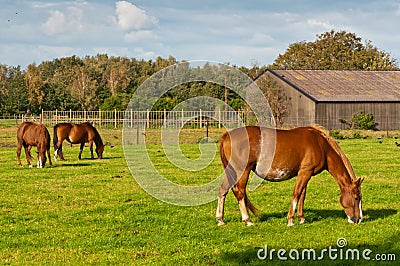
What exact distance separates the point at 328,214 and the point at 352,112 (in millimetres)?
41308

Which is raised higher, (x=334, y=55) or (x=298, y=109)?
(x=334, y=55)

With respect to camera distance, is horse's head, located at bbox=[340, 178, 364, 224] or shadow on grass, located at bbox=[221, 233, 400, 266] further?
horse's head, located at bbox=[340, 178, 364, 224]

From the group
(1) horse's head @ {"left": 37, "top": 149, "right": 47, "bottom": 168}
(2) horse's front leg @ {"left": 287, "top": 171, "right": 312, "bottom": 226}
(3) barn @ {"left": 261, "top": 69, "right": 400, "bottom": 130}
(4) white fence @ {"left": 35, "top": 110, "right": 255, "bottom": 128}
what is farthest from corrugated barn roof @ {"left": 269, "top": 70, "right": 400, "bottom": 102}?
(2) horse's front leg @ {"left": 287, "top": 171, "right": 312, "bottom": 226}

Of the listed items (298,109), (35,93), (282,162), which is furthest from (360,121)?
(35,93)

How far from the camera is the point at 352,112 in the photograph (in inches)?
1933

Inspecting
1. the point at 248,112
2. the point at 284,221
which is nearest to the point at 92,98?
the point at 248,112

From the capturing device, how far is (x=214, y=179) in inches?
611

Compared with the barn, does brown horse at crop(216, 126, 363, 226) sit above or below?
below

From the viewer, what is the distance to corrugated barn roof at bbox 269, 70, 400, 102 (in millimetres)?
49125

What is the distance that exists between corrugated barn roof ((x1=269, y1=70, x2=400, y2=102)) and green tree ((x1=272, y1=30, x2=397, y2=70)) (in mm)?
24388

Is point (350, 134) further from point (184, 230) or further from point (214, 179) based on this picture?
point (184, 230)

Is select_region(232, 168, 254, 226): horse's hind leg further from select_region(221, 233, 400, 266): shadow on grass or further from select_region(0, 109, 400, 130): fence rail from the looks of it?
select_region(0, 109, 400, 130): fence rail

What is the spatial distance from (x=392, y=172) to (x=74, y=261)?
12.5 m

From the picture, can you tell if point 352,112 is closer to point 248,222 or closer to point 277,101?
point 277,101
